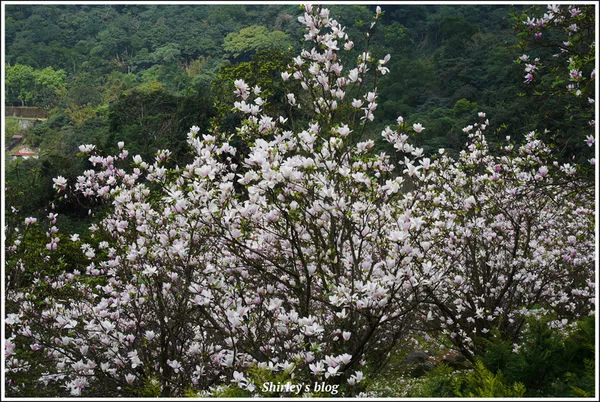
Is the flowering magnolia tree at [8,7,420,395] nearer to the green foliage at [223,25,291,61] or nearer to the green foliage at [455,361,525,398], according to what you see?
the green foliage at [455,361,525,398]

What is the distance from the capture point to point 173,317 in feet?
14.7

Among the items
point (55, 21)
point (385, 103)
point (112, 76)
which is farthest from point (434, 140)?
point (55, 21)

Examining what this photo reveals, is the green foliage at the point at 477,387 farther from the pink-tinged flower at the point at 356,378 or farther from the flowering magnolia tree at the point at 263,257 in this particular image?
the pink-tinged flower at the point at 356,378

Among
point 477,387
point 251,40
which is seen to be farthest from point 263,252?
point 251,40

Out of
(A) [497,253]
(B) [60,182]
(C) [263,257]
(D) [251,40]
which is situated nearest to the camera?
(C) [263,257]

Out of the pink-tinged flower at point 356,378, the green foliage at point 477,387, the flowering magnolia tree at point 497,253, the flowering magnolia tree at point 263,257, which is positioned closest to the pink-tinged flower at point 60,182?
the flowering magnolia tree at point 263,257

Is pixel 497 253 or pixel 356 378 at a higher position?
pixel 497 253

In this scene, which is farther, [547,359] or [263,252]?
[263,252]

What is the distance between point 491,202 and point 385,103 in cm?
2544

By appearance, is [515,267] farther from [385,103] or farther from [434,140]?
[385,103]

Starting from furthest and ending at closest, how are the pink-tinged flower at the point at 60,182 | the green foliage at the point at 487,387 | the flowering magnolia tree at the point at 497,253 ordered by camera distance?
1. the flowering magnolia tree at the point at 497,253
2. the pink-tinged flower at the point at 60,182
3. the green foliage at the point at 487,387

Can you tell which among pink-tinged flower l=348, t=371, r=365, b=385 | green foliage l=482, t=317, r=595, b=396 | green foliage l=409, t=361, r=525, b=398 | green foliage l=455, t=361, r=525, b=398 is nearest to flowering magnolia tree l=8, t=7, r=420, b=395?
pink-tinged flower l=348, t=371, r=365, b=385

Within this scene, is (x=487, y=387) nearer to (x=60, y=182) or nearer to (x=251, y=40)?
(x=60, y=182)

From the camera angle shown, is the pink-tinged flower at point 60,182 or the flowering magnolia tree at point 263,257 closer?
the flowering magnolia tree at point 263,257
